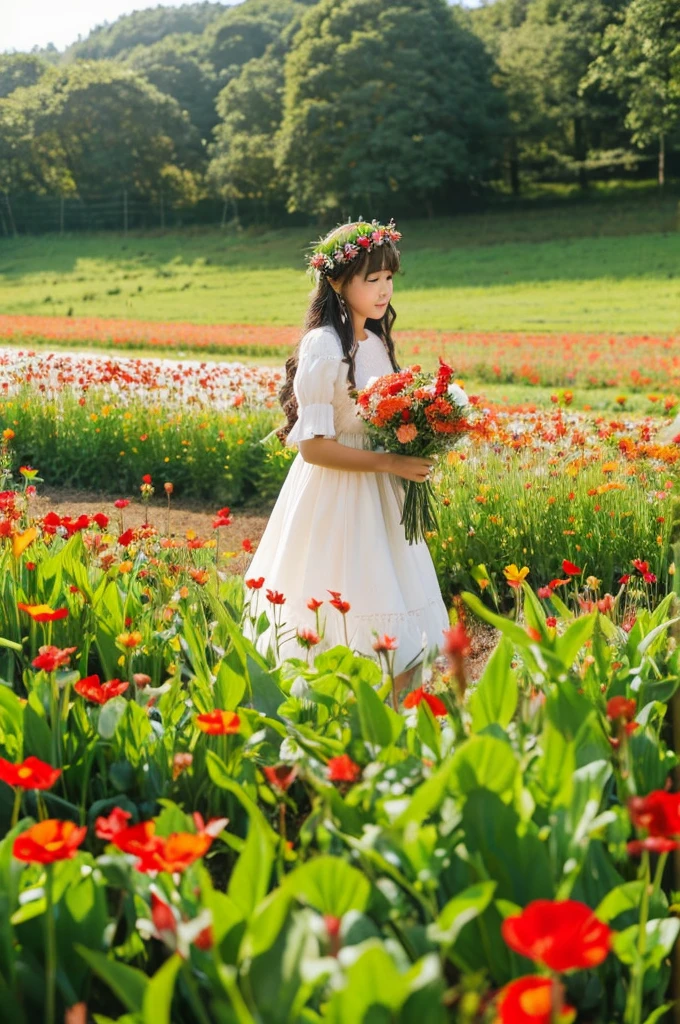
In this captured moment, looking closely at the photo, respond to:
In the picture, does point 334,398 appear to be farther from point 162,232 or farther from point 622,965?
point 162,232

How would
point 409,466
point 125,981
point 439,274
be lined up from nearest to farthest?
1. point 125,981
2. point 409,466
3. point 439,274

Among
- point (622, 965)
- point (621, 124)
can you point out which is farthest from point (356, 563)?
point (621, 124)

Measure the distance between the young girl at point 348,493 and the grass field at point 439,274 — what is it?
17.3 metres

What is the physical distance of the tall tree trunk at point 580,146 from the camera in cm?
4856

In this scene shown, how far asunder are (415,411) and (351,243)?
30.5 inches

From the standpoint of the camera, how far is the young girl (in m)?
3.61

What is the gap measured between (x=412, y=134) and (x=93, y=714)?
46.7 m

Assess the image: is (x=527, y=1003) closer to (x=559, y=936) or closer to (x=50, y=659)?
(x=559, y=936)

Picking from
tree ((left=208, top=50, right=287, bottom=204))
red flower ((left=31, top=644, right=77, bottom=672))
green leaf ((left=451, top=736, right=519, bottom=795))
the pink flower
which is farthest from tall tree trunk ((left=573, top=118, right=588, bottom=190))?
green leaf ((left=451, top=736, right=519, bottom=795))

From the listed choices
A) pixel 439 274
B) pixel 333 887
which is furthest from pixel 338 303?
pixel 439 274

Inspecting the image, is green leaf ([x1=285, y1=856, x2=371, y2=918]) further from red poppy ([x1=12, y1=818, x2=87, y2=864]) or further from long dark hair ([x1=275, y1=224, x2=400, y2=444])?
long dark hair ([x1=275, y1=224, x2=400, y2=444])

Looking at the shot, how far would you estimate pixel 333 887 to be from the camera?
1.24 metres

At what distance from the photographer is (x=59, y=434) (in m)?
8.61

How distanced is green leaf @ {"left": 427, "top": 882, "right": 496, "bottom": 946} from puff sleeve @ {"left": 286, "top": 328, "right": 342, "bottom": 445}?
2467 mm
